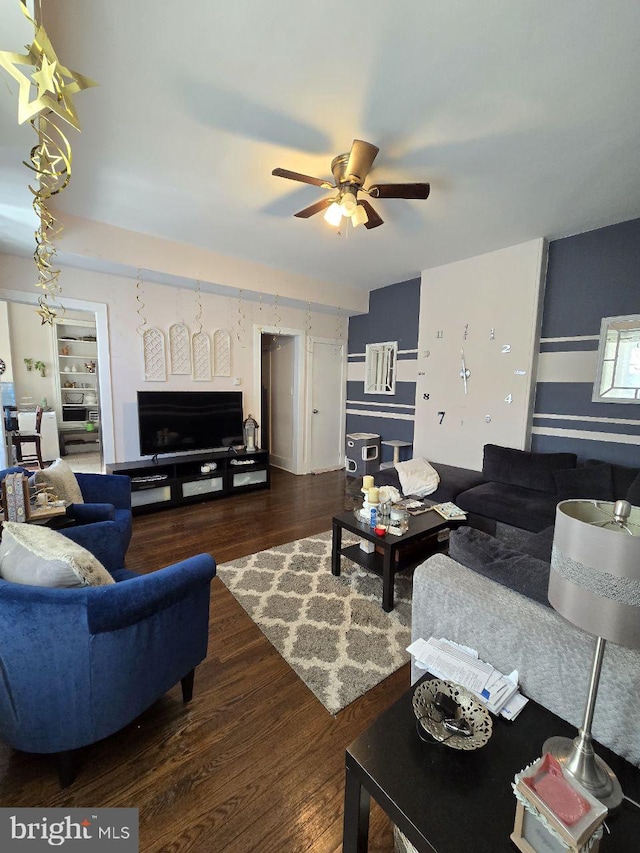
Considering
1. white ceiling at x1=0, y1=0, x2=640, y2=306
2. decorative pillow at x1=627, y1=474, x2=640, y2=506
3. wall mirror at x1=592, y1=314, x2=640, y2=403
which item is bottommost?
decorative pillow at x1=627, y1=474, x2=640, y2=506

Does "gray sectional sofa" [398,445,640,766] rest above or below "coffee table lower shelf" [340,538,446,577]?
above

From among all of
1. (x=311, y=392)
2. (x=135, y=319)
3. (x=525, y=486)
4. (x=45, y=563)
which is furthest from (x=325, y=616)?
(x=311, y=392)

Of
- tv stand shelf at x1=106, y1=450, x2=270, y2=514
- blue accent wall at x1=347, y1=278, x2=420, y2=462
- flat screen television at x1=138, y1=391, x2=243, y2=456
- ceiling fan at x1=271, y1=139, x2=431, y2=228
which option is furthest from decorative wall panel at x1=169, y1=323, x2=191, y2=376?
blue accent wall at x1=347, y1=278, x2=420, y2=462

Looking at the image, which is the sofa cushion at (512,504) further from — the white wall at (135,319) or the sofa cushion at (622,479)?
the white wall at (135,319)

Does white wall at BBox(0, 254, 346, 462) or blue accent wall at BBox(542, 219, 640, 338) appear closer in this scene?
blue accent wall at BBox(542, 219, 640, 338)

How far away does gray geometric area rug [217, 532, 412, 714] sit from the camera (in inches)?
68.1

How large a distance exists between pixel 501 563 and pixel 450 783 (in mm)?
691

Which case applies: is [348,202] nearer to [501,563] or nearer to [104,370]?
[501,563]

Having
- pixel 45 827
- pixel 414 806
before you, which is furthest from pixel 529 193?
pixel 45 827

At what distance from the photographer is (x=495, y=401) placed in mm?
3764

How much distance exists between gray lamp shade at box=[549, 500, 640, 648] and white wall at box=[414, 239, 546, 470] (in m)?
3.21

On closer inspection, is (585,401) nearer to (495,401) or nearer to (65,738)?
(495,401)

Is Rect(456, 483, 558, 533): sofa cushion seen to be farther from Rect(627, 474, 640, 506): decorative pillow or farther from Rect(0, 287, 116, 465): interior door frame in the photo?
Rect(0, 287, 116, 465): interior door frame

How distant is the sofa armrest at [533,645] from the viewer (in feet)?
2.97
